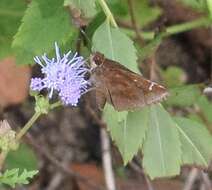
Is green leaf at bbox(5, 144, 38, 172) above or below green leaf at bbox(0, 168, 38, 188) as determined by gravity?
below

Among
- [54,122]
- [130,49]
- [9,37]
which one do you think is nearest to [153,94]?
[130,49]

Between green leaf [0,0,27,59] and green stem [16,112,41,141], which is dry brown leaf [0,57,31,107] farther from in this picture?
green stem [16,112,41,141]

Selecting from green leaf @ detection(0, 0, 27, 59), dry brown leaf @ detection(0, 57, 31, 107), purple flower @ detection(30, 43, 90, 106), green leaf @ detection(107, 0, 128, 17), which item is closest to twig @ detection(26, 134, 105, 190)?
dry brown leaf @ detection(0, 57, 31, 107)

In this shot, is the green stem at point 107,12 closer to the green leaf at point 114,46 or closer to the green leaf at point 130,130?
the green leaf at point 114,46

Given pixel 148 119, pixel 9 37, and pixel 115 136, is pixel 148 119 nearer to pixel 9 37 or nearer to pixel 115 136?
pixel 115 136

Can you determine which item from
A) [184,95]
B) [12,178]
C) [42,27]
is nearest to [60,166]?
[184,95]
